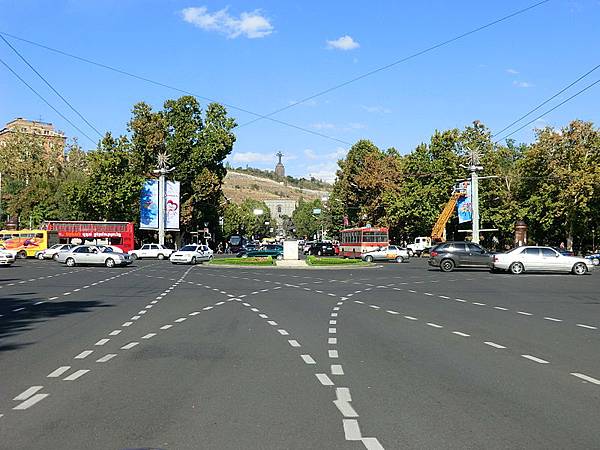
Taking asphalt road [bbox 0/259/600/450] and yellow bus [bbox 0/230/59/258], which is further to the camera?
yellow bus [bbox 0/230/59/258]

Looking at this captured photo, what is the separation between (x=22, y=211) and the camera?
84250 millimetres

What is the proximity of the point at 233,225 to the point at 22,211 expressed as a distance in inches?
2265

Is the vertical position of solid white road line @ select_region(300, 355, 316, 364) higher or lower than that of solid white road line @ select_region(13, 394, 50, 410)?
lower

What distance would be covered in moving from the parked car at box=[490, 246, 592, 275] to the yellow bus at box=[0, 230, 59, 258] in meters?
45.2

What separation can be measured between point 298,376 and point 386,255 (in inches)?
1960

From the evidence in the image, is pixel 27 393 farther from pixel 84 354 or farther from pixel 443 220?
pixel 443 220

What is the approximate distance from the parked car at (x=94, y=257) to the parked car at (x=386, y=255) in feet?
73.7

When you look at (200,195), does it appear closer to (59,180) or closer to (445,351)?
(59,180)

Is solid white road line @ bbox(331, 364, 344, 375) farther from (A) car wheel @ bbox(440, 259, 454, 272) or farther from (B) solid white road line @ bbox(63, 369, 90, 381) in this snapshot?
(A) car wheel @ bbox(440, 259, 454, 272)

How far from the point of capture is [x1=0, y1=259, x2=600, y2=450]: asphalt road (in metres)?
5.87

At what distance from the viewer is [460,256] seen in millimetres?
38938

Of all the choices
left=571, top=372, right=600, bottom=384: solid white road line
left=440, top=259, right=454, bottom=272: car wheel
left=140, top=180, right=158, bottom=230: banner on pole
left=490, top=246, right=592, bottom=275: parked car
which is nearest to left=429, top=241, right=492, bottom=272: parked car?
left=440, top=259, right=454, bottom=272: car wheel

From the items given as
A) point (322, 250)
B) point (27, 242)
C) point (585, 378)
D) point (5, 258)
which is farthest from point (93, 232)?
point (585, 378)

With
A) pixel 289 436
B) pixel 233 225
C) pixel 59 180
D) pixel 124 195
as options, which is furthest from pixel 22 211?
pixel 289 436
